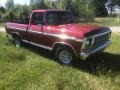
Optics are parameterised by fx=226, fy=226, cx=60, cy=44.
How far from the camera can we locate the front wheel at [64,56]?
302 inches

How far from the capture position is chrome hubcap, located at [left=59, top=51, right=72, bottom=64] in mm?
7766

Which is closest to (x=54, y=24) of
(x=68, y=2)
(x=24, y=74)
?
(x=24, y=74)

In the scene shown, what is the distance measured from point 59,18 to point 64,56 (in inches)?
65.7

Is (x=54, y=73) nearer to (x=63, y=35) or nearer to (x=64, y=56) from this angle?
(x=64, y=56)

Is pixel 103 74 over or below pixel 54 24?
below

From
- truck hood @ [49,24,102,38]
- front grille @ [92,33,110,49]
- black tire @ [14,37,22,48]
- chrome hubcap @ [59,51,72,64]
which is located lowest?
chrome hubcap @ [59,51,72,64]

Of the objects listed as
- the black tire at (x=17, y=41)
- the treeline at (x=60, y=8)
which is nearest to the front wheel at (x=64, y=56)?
the black tire at (x=17, y=41)

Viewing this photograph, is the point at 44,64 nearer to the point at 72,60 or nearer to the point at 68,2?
the point at 72,60

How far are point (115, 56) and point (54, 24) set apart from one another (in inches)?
111

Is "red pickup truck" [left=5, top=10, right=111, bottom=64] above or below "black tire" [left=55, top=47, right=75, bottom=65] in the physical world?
above

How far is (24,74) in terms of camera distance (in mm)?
6781

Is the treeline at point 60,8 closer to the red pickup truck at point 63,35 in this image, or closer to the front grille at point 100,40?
the red pickup truck at point 63,35

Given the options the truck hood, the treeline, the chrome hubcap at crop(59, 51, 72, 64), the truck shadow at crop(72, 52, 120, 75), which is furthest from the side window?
the treeline

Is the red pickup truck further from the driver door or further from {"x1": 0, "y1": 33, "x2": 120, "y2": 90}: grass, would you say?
{"x1": 0, "y1": 33, "x2": 120, "y2": 90}: grass
